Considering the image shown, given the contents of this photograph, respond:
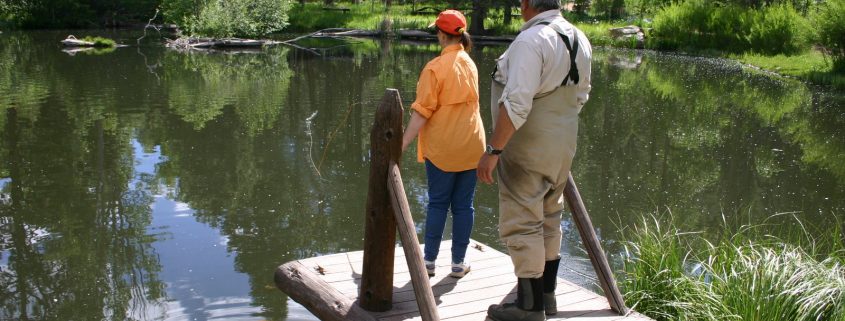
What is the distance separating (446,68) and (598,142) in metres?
8.11

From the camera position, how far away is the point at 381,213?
367 cm

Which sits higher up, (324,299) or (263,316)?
(324,299)

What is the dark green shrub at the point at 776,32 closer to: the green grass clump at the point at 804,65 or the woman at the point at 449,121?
the green grass clump at the point at 804,65

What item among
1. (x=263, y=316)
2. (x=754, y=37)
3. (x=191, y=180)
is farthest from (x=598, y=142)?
(x=754, y=37)

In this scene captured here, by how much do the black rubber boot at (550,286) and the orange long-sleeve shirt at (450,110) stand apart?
2.07 feet

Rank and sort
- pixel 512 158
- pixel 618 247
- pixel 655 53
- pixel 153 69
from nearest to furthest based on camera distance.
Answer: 1. pixel 512 158
2. pixel 618 247
3. pixel 153 69
4. pixel 655 53

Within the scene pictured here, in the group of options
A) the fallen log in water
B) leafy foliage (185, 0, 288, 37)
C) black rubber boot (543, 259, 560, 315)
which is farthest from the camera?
leafy foliage (185, 0, 288, 37)

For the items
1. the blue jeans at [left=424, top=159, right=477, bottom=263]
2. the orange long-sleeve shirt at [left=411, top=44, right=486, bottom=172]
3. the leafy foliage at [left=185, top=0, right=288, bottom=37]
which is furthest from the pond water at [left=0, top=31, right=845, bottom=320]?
the leafy foliage at [left=185, top=0, right=288, bottom=37]

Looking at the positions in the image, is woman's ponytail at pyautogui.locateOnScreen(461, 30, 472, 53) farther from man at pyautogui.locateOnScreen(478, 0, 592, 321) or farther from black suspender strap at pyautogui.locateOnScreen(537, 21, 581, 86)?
black suspender strap at pyautogui.locateOnScreen(537, 21, 581, 86)

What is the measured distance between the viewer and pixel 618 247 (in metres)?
6.91

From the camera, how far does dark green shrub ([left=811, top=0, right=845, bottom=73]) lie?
20.7 metres

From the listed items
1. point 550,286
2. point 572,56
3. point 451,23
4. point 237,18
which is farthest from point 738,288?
point 237,18

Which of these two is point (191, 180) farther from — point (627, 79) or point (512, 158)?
point (627, 79)

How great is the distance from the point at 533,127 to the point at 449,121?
64 cm
